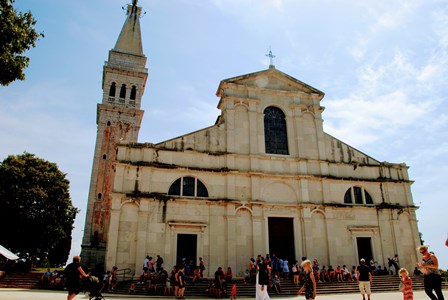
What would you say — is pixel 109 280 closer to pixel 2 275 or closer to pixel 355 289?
pixel 2 275

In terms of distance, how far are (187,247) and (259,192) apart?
19.1 feet

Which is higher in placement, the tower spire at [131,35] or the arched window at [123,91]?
the tower spire at [131,35]

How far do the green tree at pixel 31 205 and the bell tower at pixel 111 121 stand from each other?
2559mm

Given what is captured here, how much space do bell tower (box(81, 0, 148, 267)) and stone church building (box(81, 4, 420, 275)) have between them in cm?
908

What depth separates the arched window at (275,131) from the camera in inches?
976

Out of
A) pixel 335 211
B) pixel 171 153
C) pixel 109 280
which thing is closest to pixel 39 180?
pixel 171 153

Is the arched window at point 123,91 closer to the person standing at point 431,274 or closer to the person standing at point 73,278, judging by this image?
the person standing at point 73,278

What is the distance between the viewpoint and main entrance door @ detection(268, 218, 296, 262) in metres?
22.2

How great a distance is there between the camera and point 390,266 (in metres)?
22.6

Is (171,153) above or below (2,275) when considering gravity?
above

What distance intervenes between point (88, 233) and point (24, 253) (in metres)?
5.10

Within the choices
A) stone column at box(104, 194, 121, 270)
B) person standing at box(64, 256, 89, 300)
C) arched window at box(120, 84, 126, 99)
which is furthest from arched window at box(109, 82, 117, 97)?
person standing at box(64, 256, 89, 300)

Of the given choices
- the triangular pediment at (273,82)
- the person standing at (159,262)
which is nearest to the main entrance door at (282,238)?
the person standing at (159,262)

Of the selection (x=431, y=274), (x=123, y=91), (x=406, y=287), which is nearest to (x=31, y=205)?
(x=123, y=91)
